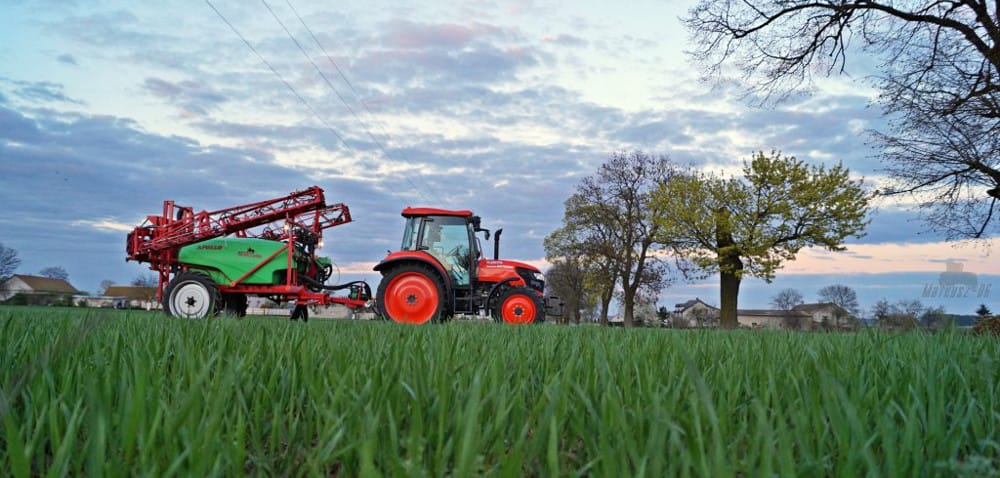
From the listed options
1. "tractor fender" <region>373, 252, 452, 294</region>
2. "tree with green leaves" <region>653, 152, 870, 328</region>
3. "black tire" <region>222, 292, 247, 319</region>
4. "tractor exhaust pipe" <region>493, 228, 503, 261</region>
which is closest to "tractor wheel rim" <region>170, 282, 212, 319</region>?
"black tire" <region>222, 292, 247, 319</region>

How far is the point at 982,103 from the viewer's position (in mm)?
13102

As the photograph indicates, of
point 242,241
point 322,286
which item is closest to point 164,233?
point 242,241

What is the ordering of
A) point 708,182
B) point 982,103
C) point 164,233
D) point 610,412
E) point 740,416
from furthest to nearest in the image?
point 708,182 → point 982,103 → point 164,233 → point 740,416 → point 610,412

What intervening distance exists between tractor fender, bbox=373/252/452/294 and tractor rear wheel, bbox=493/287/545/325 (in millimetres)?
975

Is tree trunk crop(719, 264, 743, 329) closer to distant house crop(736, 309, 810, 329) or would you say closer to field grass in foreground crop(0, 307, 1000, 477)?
distant house crop(736, 309, 810, 329)

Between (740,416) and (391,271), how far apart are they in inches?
362

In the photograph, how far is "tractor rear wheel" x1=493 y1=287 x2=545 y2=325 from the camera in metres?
10.2

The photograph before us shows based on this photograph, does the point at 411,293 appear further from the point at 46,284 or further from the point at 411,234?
the point at 46,284

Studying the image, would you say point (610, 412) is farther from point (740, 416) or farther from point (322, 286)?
point (322, 286)

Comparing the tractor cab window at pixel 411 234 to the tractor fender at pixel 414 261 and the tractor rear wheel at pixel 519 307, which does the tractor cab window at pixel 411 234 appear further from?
the tractor rear wheel at pixel 519 307

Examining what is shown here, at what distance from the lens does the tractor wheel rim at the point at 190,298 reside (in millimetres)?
11008

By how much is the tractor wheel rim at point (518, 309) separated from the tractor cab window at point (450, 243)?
89cm

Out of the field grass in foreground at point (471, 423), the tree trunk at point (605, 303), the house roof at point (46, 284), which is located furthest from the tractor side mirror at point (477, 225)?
the house roof at point (46, 284)

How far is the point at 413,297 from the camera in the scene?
32.9 ft
